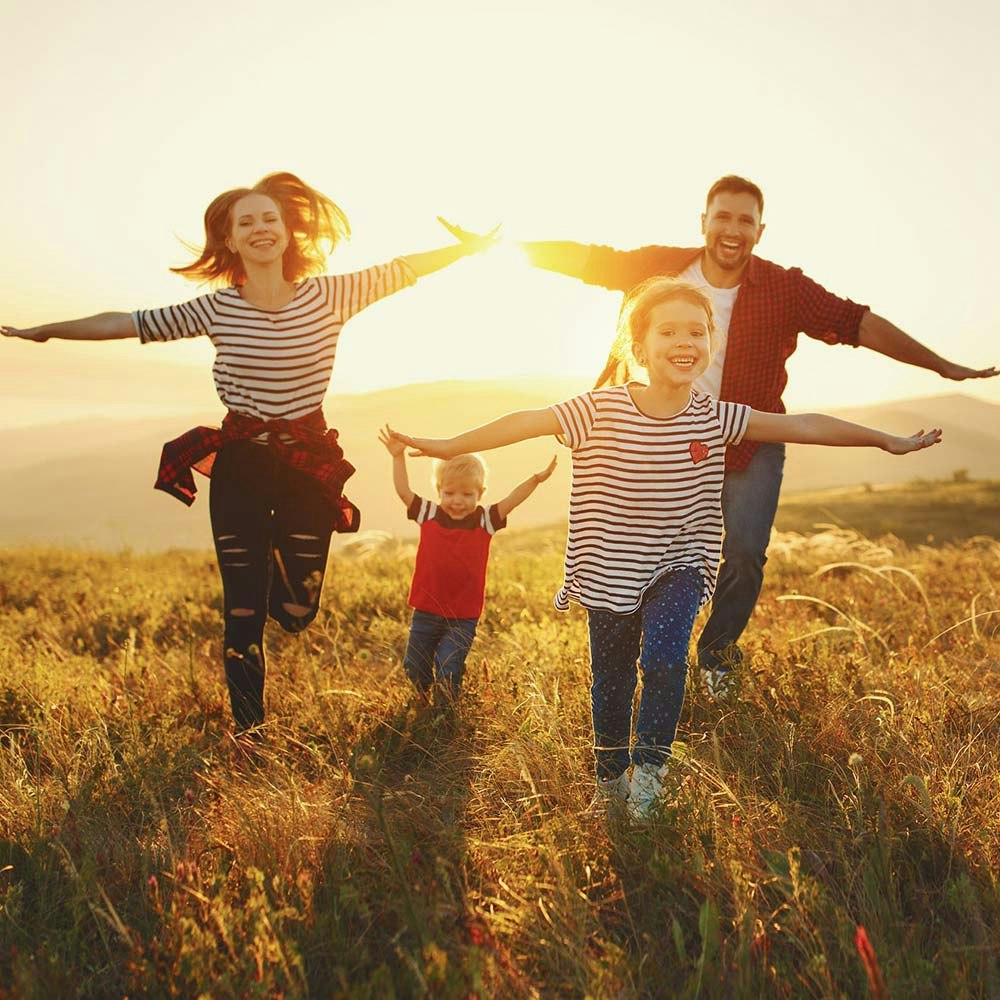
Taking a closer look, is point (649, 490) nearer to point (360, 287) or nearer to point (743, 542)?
point (743, 542)

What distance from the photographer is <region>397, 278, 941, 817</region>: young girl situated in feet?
11.7

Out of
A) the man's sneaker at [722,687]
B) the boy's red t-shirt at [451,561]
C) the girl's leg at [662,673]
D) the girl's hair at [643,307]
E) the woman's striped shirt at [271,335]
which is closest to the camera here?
the girl's leg at [662,673]

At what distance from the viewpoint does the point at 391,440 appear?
155 inches

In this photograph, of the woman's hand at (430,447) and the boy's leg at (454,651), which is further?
the boy's leg at (454,651)

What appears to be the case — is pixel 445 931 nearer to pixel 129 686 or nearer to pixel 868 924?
pixel 868 924

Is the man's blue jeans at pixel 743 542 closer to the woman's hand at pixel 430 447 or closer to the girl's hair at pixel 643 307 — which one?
the girl's hair at pixel 643 307

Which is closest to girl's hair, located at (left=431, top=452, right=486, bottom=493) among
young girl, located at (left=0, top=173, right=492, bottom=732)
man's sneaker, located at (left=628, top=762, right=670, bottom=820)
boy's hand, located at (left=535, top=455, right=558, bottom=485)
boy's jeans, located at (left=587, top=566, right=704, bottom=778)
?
boy's hand, located at (left=535, top=455, right=558, bottom=485)

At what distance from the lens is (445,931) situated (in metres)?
2.61

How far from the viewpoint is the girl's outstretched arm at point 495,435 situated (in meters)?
3.54

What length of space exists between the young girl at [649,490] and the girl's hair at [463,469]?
1409 mm

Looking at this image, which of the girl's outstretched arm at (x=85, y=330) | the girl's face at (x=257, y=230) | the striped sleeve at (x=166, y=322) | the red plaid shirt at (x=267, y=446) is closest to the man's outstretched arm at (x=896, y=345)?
the red plaid shirt at (x=267, y=446)

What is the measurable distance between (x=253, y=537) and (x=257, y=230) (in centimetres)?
147

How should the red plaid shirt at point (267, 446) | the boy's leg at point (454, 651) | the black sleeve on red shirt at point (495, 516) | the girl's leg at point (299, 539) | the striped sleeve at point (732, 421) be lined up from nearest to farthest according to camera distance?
the striped sleeve at point (732, 421), the red plaid shirt at point (267, 446), the girl's leg at point (299, 539), the boy's leg at point (454, 651), the black sleeve on red shirt at point (495, 516)

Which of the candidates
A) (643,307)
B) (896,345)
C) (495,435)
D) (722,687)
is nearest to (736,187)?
(896,345)
